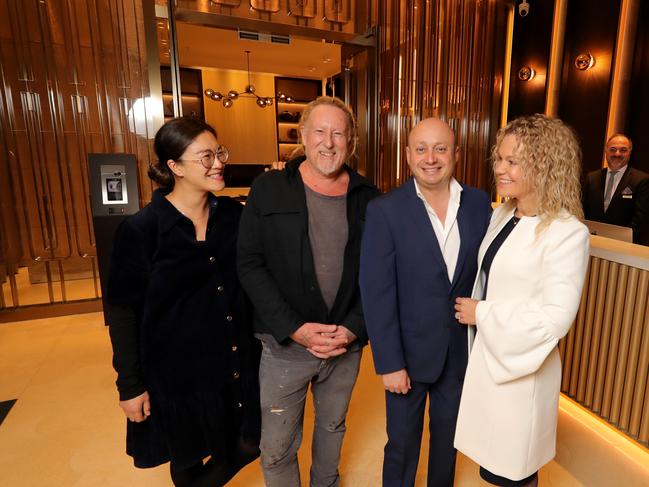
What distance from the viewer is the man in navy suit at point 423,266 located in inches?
56.2

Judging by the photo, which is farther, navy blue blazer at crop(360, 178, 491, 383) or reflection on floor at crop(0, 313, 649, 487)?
reflection on floor at crop(0, 313, 649, 487)

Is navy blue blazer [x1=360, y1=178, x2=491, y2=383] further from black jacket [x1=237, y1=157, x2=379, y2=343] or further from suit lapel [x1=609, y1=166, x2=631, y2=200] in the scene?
suit lapel [x1=609, y1=166, x2=631, y2=200]

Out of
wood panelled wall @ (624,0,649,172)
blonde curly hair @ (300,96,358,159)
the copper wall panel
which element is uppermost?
wood panelled wall @ (624,0,649,172)

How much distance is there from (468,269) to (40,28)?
4440 millimetres

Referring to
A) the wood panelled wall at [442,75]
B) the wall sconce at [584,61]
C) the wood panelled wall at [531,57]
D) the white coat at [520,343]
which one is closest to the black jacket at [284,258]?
the white coat at [520,343]

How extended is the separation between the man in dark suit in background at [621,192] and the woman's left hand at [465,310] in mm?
3419

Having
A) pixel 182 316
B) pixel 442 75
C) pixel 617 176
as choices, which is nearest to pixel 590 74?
pixel 617 176

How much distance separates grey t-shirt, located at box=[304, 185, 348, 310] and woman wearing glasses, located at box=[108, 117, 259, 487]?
0.31 meters

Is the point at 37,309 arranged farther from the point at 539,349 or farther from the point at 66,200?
the point at 539,349

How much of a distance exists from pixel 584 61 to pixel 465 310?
4.82 metres

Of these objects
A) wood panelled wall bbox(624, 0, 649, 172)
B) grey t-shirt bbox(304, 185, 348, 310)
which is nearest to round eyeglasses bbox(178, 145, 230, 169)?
grey t-shirt bbox(304, 185, 348, 310)

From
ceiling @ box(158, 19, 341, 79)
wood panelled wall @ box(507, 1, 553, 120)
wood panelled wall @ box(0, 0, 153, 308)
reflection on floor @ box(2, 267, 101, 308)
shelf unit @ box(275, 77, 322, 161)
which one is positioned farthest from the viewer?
shelf unit @ box(275, 77, 322, 161)

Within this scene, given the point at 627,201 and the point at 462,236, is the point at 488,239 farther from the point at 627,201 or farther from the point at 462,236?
the point at 627,201

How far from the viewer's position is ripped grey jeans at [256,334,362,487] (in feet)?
4.99
